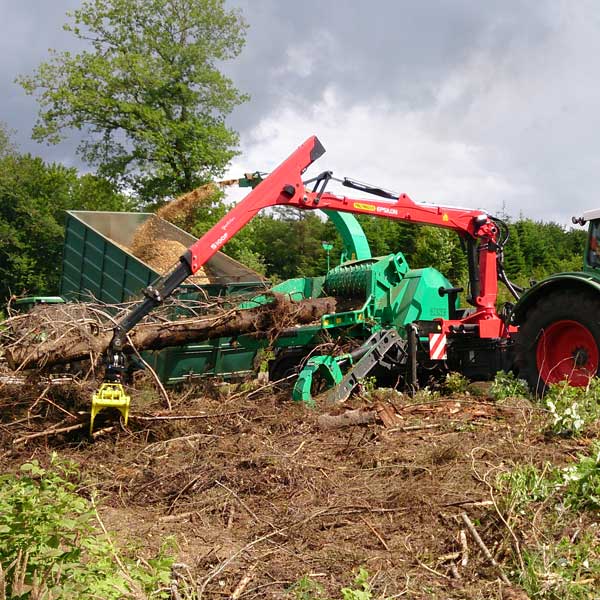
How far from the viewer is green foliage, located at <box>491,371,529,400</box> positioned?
6623mm

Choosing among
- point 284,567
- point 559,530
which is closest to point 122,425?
point 284,567

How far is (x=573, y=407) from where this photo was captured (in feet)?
16.1

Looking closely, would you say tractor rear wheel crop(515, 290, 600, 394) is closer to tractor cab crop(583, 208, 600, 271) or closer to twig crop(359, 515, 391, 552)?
tractor cab crop(583, 208, 600, 271)

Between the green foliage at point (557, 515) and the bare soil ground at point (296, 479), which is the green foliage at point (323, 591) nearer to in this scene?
the bare soil ground at point (296, 479)

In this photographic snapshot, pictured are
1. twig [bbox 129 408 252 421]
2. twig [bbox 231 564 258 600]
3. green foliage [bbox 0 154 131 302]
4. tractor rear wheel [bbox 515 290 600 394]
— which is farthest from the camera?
green foliage [bbox 0 154 131 302]

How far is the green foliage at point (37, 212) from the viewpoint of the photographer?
26.4m

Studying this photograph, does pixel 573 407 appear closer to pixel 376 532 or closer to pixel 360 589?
pixel 376 532

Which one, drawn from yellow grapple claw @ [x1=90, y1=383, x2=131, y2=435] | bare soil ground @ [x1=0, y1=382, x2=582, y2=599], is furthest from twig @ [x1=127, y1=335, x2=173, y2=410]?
yellow grapple claw @ [x1=90, y1=383, x2=131, y2=435]

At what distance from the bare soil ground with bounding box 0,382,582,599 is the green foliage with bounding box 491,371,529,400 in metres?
0.33

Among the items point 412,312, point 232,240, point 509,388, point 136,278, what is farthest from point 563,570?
point 232,240

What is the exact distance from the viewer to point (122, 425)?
19.7ft

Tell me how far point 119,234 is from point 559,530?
29.3 ft

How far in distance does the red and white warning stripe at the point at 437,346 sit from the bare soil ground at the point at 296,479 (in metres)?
1.04

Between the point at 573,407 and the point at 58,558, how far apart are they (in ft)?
11.6
